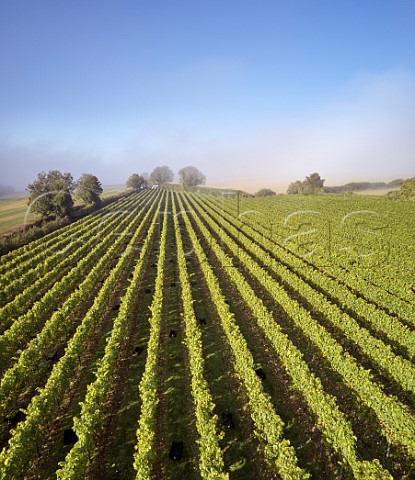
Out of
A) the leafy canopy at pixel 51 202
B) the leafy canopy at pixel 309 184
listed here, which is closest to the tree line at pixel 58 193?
the leafy canopy at pixel 51 202

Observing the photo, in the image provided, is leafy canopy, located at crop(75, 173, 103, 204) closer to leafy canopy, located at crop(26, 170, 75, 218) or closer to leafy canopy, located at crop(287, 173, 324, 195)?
leafy canopy, located at crop(26, 170, 75, 218)

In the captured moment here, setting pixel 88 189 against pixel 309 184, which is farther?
pixel 309 184

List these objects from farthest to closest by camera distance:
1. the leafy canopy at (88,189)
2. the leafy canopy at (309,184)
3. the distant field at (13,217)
A: 1. the leafy canopy at (309,184)
2. the leafy canopy at (88,189)
3. the distant field at (13,217)

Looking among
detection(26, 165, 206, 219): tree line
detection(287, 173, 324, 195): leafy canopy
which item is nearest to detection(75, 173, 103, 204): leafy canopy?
detection(26, 165, 206, 219): tree line

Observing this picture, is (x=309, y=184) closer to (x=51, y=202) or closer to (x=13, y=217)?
(x=51, y=202)

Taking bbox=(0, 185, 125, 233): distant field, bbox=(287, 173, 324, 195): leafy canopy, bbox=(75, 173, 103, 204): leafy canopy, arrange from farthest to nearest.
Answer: bbox=(287, 173, 324, 195): leafy canopy → bbox=(75, 173, 103, 204): leafy canopy → bbox=(0, 185, 125, 233): distant field

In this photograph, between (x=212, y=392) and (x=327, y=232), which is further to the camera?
(x=327, y=232)

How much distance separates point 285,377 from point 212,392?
163 inches

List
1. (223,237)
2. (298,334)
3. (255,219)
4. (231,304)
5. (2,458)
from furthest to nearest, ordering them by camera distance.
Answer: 1. (255,219)
2. (223,237)
3. (231,304)
4. (298,334)
5. (2,458)

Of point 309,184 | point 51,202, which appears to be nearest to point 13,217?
point 51,202

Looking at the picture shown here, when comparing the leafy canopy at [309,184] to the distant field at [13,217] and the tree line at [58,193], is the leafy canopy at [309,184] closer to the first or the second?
the tree line at [58,193]

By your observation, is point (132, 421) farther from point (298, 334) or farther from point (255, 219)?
point (255, 219)

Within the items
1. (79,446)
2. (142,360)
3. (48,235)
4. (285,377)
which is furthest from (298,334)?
(48,235)

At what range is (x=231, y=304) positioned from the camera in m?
24.6
